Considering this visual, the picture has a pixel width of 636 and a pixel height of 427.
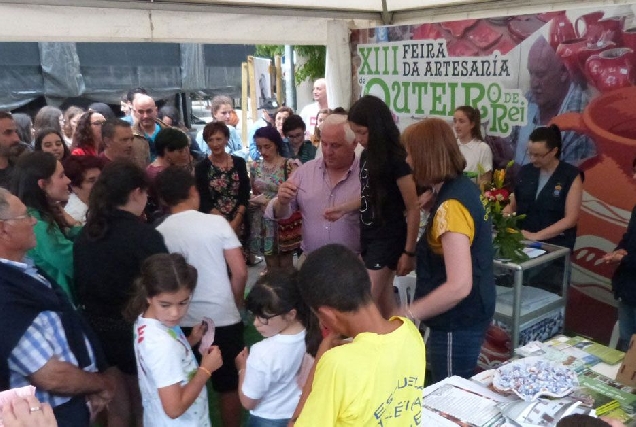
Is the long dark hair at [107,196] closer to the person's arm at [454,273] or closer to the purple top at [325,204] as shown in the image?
the purple top at [325,204]

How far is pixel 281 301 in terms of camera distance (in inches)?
67.3

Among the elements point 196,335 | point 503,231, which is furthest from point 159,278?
point 503,231

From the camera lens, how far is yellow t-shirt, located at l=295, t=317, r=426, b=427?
1.10 meters

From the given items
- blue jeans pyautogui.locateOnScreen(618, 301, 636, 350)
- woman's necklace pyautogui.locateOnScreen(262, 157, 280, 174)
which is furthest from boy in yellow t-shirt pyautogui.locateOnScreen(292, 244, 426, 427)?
woman's necklace pyautogui.locateOnScreen(262, 157, 280, 174)

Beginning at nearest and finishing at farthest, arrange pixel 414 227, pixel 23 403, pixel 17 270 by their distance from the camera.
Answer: pixel 23 403, pixel 17 270, pixel 414 227

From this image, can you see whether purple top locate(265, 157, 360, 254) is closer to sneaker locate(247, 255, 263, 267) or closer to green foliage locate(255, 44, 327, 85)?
sneaker locate(247, 255, 263, 267)

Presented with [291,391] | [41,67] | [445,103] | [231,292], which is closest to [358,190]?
[231,292]

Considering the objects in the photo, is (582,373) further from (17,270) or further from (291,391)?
(17,270)

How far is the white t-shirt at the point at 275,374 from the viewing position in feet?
5.61

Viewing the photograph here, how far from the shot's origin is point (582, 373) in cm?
189

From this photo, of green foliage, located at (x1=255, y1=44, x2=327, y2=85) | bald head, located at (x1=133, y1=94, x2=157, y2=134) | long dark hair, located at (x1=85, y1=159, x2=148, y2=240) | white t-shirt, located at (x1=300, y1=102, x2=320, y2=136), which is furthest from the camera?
green foliage, located at (x1=255, y1=44, x2=327, y2=85)

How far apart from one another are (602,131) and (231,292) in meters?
2.69

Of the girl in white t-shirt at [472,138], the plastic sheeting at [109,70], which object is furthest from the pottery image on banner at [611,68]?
the plastic sheeting at [109,70]

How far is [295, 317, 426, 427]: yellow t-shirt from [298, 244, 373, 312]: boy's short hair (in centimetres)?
8
